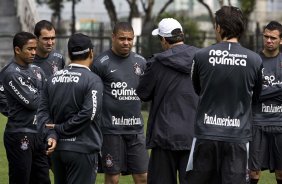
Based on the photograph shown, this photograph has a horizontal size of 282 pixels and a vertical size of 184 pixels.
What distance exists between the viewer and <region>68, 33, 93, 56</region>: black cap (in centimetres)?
842

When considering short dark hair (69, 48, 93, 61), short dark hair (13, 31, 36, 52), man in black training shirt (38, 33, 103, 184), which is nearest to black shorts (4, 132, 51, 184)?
short dark hair (13, 31, 36, 52)

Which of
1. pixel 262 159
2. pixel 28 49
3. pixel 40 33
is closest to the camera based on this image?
pixel 28 49

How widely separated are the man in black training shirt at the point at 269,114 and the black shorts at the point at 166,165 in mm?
2370

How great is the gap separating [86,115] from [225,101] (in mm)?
1281

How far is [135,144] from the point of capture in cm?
1062

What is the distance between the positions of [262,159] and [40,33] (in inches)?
128

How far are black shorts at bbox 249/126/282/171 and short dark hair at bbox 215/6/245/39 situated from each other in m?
3.57

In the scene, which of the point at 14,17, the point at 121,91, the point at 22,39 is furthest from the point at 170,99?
the point at 14,17

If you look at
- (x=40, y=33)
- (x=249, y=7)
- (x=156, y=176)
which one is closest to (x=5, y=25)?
(x=249, y=7)

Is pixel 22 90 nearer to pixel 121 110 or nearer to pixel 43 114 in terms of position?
pixel 121 110

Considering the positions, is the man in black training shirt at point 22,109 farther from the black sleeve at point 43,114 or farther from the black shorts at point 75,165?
the black shorts at point 75,165

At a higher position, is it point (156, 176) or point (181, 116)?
point (181, 116)

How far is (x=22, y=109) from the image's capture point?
1004cm

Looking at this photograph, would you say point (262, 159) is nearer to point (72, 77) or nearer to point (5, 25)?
point (72, 77)
